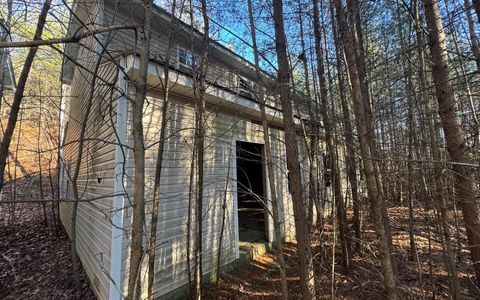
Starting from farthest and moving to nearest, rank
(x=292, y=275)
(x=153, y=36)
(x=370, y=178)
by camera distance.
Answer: (x=153, y=36)
(x=292, y=275)
(x=370, y=178)

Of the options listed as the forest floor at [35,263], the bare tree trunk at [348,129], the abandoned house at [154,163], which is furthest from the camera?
the bare tree trunk at [348,129]

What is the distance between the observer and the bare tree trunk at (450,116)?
11.0 feet

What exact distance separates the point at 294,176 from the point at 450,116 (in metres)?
2.28

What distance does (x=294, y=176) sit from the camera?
308cm

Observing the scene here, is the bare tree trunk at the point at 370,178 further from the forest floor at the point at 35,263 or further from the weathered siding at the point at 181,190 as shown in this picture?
the forest floor at the point at 35,263

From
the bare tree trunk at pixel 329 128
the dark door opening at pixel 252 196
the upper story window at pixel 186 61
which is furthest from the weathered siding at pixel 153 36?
the dark door opening at pixel 252 196

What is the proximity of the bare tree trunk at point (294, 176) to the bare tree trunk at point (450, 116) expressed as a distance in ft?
6.50

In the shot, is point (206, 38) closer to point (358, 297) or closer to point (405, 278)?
point (358, 297)

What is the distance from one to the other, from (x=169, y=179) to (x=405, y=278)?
182 inches

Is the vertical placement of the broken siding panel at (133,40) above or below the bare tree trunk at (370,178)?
above

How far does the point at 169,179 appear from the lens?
4.30m

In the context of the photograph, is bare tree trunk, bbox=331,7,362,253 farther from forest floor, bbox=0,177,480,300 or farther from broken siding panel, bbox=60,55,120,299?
broken siding panel, bbox=60,55,120,299

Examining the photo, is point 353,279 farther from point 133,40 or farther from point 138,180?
point 133,40

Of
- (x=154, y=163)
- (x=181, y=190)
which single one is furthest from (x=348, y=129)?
(x=154, y=163)
